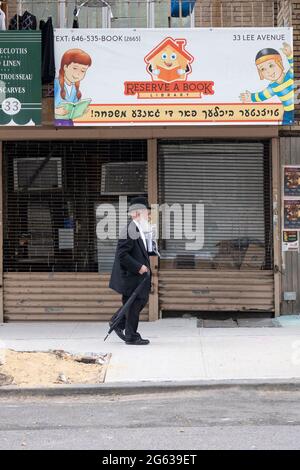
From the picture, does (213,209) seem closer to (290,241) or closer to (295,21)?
(290,241)

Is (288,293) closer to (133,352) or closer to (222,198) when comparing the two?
(222,198)

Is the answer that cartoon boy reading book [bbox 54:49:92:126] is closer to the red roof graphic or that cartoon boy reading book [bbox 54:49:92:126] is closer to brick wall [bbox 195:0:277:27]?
the red roof graphic

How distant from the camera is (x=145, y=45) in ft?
33.1

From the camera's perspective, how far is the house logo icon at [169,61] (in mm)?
10055

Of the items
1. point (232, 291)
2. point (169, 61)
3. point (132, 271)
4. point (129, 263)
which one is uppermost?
point (169, 61)

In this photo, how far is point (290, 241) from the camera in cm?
1095

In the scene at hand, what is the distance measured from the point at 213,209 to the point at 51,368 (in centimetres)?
421

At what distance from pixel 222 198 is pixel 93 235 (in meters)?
2.10

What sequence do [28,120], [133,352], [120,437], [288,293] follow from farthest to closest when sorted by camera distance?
[288,293] → [28,120] → [133,352] → [120,437]

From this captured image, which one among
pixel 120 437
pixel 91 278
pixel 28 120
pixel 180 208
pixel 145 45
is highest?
pixel 145 45

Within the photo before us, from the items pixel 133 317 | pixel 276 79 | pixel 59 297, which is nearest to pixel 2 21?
pixel 276 79

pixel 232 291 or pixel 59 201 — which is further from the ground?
pixel 59 201

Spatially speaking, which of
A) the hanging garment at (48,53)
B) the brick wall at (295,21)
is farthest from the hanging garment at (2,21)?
the brick wall at (295,21)

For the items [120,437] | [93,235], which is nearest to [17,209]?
[93,235]
